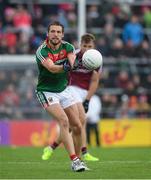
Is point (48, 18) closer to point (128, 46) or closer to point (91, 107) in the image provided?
point (128, 46)

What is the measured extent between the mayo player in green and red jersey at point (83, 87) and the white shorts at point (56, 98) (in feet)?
6.59

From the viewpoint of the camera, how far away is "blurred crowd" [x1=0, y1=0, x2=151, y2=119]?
27703 millimetres

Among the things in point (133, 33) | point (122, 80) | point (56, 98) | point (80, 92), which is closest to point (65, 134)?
point (56, 98)

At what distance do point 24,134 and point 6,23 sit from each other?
16.3 ft

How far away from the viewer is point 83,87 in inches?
683

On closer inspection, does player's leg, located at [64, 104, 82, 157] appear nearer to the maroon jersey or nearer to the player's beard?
the player's beard

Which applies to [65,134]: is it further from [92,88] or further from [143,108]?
[143,108]

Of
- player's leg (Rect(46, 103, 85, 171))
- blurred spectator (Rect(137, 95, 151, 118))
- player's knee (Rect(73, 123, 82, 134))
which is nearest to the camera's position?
player's leg (Rect(46, 103, 85, 171))

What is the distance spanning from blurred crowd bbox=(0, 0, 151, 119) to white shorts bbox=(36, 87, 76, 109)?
13.3 m

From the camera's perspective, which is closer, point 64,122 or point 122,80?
point 64,122

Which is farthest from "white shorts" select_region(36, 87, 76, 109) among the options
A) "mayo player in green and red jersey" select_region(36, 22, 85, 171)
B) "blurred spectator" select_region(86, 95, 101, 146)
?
"blurred spectator" select_region(86, 95, 101, 146)

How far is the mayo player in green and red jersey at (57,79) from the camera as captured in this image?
13203 millimetres

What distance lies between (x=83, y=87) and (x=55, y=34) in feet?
13.2

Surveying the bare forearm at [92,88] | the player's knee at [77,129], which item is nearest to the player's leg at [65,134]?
the player's knee at [77,129]
